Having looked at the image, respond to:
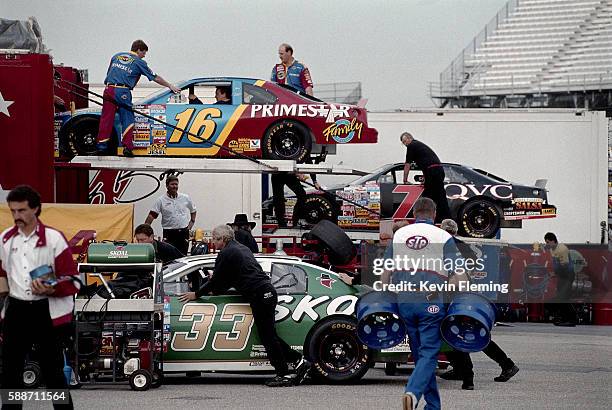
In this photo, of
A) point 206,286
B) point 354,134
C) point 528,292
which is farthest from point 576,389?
point 528,292

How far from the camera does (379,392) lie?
1121cm

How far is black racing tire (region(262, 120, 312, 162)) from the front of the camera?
1692 cm

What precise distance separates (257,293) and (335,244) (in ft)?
10.7

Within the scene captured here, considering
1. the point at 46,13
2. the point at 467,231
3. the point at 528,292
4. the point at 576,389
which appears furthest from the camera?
the point at 528,292

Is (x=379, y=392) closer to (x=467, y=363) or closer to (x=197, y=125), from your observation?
(x=467, y=363)

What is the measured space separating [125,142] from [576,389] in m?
7.36

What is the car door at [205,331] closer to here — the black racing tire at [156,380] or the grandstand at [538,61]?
the black racing tire at [156,380]

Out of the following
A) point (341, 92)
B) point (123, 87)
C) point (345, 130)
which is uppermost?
point (341, 92)

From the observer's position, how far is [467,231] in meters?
18.8

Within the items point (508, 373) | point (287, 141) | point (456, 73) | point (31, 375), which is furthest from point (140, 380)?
point (456, 73)

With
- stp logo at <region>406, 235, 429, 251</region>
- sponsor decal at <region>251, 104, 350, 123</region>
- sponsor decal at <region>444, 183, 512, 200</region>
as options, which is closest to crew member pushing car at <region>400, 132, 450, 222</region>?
sponsor decal at <region>444, 183, 512, 200</region>

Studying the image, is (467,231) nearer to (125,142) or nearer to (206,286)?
(125,142)

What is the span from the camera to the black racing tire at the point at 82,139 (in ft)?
53.9

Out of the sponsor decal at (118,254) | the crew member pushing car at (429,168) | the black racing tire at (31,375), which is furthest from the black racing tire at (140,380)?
the crew member pushing car at (429,168)
